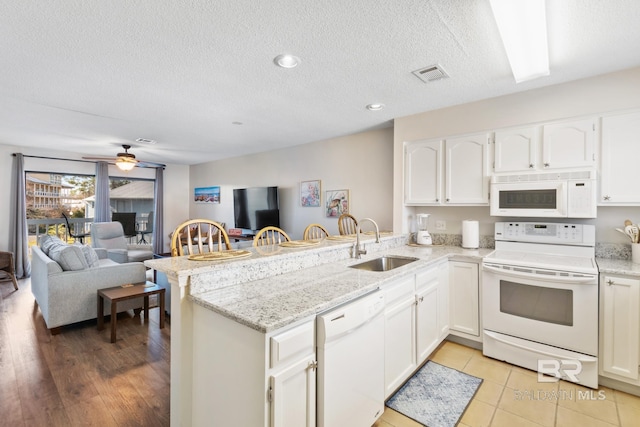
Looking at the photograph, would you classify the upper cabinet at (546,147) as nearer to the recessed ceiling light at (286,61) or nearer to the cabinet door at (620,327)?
the cabinet door at (620,327)

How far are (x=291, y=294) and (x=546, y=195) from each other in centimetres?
245

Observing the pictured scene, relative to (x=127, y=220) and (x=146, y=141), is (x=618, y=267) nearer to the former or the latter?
(x=146, y=141)

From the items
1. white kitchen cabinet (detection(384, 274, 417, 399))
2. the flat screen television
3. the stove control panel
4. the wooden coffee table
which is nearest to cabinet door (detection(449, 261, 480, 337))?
the stove control panel

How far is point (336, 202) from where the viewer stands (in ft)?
15.5

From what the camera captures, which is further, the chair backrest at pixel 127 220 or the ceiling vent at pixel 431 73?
the chair backrest at pixel 127 220

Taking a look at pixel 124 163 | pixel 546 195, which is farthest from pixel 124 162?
pixel 546 195

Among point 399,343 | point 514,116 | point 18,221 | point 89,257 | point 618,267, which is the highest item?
point 514,116

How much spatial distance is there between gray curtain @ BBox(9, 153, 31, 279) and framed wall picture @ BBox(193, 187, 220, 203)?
124 inches

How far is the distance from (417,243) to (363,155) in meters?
1.61

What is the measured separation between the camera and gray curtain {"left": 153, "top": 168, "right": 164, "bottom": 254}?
7.14m

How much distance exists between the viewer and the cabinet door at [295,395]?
117cm

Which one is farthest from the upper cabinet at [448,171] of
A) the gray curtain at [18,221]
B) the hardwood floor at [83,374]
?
the gray curtain at [18,221]

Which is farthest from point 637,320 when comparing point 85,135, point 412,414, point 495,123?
point 85,135

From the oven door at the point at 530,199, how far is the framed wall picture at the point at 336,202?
2.15 m
